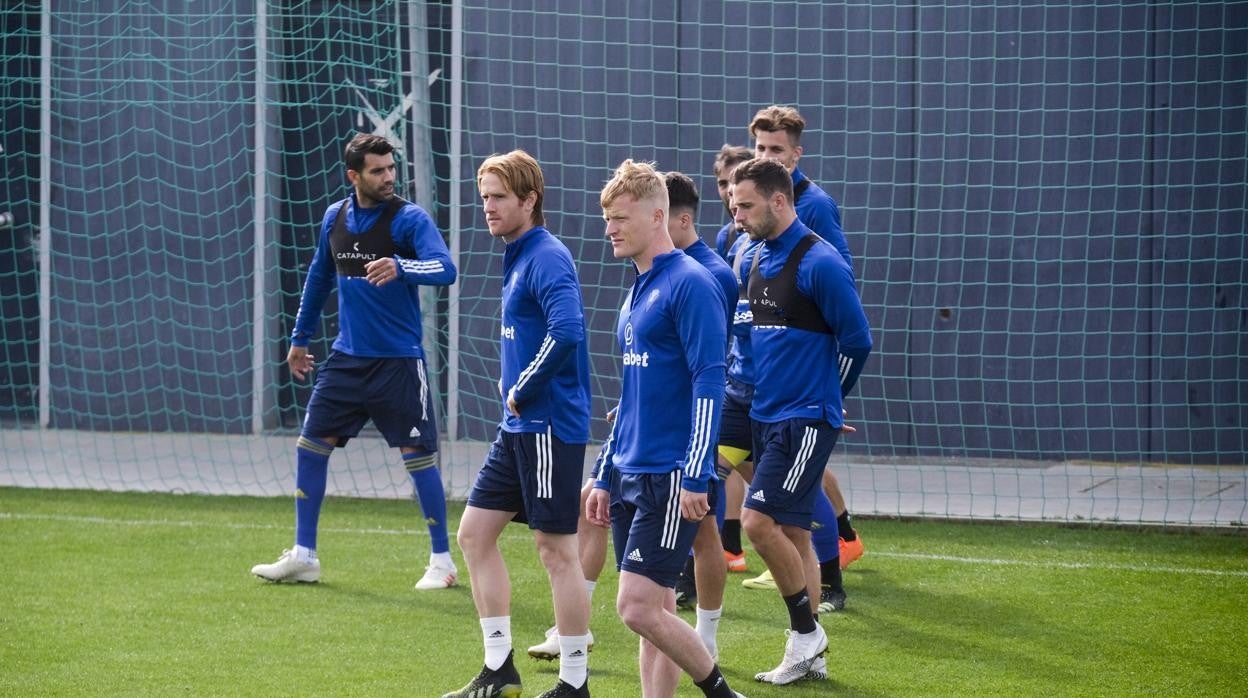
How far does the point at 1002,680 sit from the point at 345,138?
7147 mm

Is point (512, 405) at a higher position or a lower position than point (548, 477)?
higher

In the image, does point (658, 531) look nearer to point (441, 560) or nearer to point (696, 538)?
point (696, 538)

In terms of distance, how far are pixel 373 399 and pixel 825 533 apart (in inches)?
81.5

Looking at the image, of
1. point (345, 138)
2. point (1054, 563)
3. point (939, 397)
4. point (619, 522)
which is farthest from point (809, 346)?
Result: point (345, 138)

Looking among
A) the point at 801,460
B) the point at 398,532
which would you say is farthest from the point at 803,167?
the point at 801,460

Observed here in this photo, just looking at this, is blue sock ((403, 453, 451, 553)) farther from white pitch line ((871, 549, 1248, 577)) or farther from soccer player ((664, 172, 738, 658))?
white pitch line ((871, 549, 1248, 577))

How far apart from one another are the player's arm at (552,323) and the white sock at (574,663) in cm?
75

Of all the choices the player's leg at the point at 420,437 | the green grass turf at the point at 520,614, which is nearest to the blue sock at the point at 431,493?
the player's leg at the point at 420,437

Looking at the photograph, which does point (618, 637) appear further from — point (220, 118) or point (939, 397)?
point (220, 118)

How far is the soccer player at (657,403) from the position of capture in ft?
13.6

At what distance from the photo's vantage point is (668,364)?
167 inches

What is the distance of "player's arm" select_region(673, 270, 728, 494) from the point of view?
13.4ft

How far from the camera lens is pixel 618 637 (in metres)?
5.86

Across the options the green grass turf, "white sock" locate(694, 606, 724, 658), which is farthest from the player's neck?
the green grass turf
